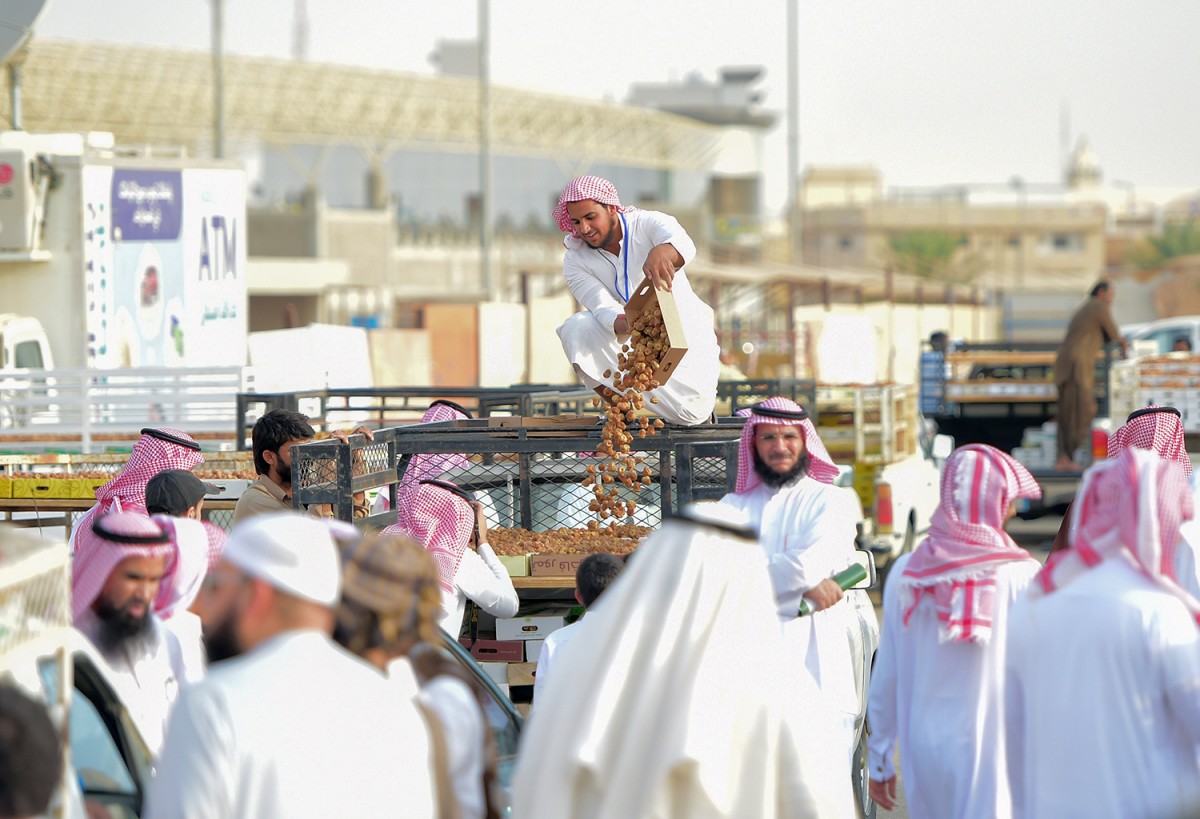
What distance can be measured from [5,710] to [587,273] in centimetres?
481

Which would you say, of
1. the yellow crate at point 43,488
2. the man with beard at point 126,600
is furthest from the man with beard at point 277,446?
the yellow crate at point 43,488

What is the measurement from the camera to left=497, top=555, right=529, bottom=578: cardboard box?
6789mm

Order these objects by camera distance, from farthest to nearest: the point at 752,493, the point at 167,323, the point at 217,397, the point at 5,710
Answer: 1. the point at 167,323
2. the point at 217,397
3. the point at 752,493
4. the point at 5,710

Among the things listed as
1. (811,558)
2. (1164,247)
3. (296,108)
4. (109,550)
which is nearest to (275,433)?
(811,558)

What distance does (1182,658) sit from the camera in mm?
4152

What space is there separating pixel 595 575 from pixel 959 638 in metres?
1.20

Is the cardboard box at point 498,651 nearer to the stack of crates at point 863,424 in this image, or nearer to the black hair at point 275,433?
the black hair at point 275,433

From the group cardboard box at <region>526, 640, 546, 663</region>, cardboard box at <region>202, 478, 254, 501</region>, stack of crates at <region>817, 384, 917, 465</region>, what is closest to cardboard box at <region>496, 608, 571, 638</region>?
cardboard box at <region>526, 640, 546, 663</region>

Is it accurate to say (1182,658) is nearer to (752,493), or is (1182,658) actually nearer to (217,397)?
A: (752,493)

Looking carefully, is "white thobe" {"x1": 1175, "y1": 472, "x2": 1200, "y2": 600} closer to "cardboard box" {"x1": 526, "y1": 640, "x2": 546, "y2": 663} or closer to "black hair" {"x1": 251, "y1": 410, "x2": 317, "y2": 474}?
"cardboard box" {"x1": 526, "y1": 640, "x2": 546, "y2": 663}

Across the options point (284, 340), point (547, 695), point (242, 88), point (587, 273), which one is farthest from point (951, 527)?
point (242, 88)

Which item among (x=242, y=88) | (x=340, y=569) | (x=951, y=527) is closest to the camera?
(x=340, y=569)

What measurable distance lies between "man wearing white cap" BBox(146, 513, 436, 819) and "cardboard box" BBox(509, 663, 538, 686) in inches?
136

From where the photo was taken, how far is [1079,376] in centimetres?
1641
